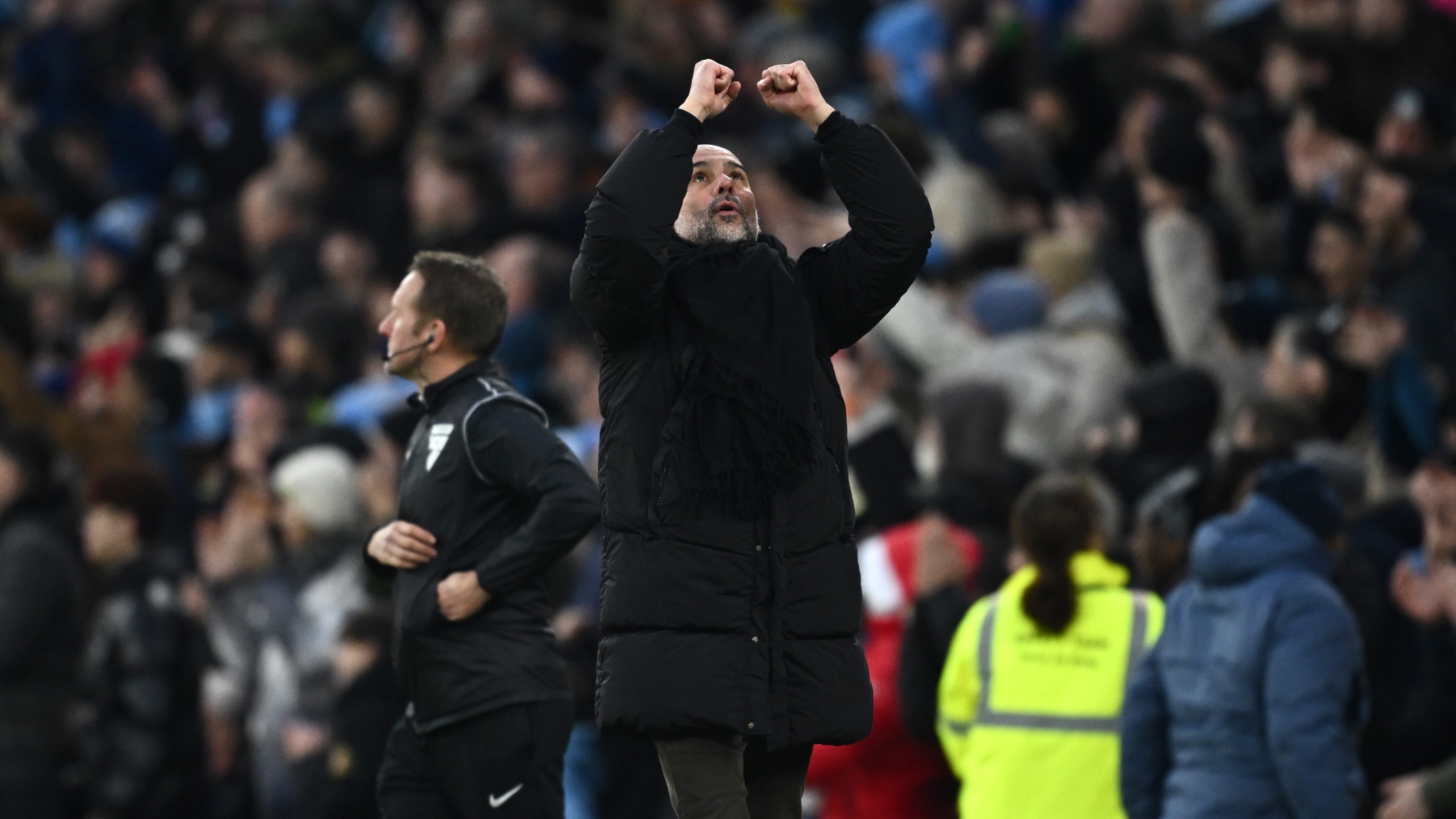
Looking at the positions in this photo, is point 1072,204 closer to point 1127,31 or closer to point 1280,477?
point 1127,31

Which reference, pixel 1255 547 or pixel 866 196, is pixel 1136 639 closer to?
pixel 1255 547

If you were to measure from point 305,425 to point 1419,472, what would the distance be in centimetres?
626

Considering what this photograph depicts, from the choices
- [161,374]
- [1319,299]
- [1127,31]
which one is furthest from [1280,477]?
[161,374]

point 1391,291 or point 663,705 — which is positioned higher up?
point 1391,291

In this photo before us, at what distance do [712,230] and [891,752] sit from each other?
3014 millimetres

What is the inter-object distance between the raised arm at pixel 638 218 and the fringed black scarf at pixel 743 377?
0.15m

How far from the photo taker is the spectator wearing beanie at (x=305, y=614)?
989 cm

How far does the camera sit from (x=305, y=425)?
1194 centimetres

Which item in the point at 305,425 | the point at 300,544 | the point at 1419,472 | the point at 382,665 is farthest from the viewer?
the point at 305,425

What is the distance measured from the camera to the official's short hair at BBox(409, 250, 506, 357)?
6.54m

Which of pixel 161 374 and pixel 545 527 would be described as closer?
pixel 545 527

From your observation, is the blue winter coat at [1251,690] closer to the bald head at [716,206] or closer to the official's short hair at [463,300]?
the bald head at [716,206]

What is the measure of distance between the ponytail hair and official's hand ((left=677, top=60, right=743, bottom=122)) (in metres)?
2.28

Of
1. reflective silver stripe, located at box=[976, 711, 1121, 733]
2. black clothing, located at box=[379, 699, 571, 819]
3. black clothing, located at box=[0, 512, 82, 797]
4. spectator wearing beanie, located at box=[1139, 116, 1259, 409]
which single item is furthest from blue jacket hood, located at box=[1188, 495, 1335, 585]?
black clothing, located at box=[0, 512, 82, 797]
